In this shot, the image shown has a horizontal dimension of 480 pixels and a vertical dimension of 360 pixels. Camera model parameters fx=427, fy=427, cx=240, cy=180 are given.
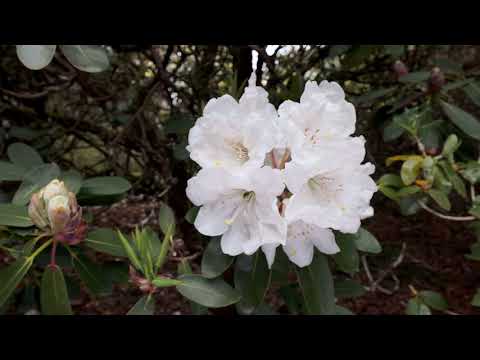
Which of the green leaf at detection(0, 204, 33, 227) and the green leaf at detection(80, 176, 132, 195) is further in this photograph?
the green leaf at detection(80, 176, 132, 195)

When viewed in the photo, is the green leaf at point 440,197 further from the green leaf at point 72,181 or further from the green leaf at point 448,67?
the green leaf at point 72,181

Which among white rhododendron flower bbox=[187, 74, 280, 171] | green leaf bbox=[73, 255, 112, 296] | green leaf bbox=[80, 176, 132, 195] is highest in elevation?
white rhododendron flower bbox=[187, 74, 280, 171]

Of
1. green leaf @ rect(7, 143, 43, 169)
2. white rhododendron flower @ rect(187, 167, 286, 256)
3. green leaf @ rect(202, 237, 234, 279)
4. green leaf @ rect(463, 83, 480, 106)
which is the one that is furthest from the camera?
green leaf @ rect(463, 83, 480, 106)

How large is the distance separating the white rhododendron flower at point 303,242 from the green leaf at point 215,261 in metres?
0.10

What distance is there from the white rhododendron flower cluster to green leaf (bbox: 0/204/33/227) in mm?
416

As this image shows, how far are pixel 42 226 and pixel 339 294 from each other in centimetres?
93

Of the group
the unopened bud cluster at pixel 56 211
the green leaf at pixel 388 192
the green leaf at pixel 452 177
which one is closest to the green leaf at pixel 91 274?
the unopened bud cluster at pixel 56 211

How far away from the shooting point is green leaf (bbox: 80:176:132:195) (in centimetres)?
121

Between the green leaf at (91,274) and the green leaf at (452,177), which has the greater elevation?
the green leaf at (452,177)

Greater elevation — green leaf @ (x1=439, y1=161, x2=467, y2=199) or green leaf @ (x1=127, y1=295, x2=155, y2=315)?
green leaf @ (x1=439, y1=161, x2=467, y2=199)

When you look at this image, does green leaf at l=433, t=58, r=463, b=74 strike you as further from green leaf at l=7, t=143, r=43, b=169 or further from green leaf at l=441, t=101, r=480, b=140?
green leaf at l=7, t=143, r=43, b=169

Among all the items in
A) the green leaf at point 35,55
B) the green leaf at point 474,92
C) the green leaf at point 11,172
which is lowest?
the green leaf at point 11,172

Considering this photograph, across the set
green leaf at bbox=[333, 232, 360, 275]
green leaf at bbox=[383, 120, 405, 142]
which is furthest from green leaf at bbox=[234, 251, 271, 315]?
green leaf at bbox=[383, 120, 405, 142]

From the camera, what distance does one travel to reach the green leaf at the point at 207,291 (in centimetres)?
90
